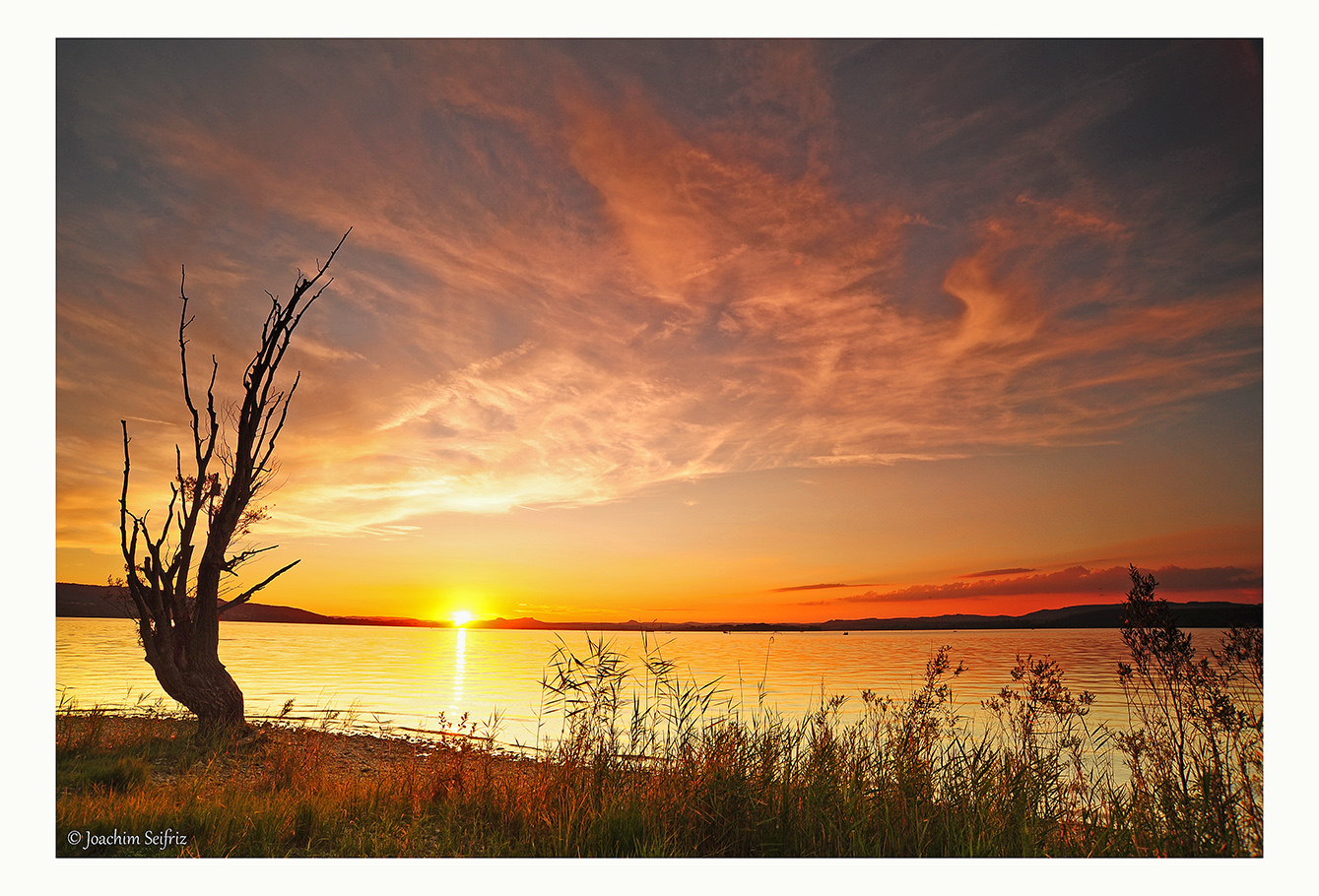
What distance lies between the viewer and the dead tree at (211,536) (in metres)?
5.85

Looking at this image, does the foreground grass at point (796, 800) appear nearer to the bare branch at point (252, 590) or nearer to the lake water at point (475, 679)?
the lake water at point (475, 679)

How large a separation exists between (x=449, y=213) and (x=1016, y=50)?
4448mm

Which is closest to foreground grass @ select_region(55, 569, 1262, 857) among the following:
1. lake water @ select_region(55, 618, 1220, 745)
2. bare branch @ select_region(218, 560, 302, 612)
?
lake water @ select_region(55, 618, 1220, 745)

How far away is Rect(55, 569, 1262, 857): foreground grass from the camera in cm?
359

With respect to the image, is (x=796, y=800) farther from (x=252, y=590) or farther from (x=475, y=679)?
(x=475, y=679)

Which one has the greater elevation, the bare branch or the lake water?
the bare branch

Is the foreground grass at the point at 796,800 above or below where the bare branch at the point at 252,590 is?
below

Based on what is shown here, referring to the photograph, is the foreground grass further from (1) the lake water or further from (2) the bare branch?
(2) the bare branch

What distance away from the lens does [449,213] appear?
5664mm

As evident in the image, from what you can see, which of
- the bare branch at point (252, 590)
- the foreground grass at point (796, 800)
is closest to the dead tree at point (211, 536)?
the bare branch at point (252, 590)

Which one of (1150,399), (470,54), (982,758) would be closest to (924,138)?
(1150,399)

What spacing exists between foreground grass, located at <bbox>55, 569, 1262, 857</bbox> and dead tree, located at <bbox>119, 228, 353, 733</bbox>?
1.85 meters

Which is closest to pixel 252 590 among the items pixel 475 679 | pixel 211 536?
pixel 211 536

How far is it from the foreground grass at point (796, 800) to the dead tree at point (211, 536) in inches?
72.8
